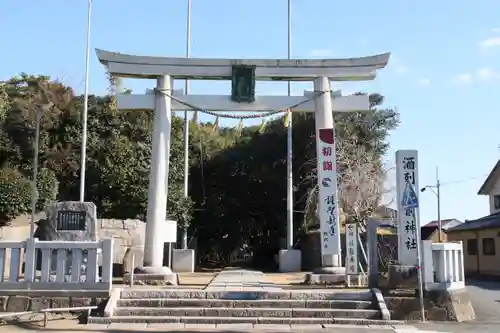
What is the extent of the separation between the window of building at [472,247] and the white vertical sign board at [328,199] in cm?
1765

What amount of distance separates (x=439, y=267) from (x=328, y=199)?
4.08 meters

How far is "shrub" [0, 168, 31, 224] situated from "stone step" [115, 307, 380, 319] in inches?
400

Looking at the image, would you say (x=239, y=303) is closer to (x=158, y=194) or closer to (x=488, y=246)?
(x=158, y=194)

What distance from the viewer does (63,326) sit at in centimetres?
1036

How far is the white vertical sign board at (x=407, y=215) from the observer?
12031 mm

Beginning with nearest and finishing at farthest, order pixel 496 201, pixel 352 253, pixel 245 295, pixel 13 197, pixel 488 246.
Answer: pixel 245 295
pixel 352 253
pixel 13 197
pixel 488 246
pixel 496 201

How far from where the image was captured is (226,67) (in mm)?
16078

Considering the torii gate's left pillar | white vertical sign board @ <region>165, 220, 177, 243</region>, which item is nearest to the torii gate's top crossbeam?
the torii gate's left pillar

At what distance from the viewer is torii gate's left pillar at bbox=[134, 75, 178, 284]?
15008 mm

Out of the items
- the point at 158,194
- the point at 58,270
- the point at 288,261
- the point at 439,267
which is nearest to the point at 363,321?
the point at 439,267

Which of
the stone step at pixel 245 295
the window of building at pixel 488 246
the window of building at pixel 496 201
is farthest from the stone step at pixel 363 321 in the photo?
the window of building at pixel 496 201

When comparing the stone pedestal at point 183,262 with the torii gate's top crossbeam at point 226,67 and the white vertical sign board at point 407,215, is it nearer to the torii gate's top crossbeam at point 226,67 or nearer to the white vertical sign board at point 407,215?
the torii gate's top crossbeam at point 226,67

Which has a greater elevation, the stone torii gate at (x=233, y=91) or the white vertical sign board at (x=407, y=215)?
the stone torii gate at (x=233, y=91)

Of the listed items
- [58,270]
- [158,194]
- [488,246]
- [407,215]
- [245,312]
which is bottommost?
[245,312]
